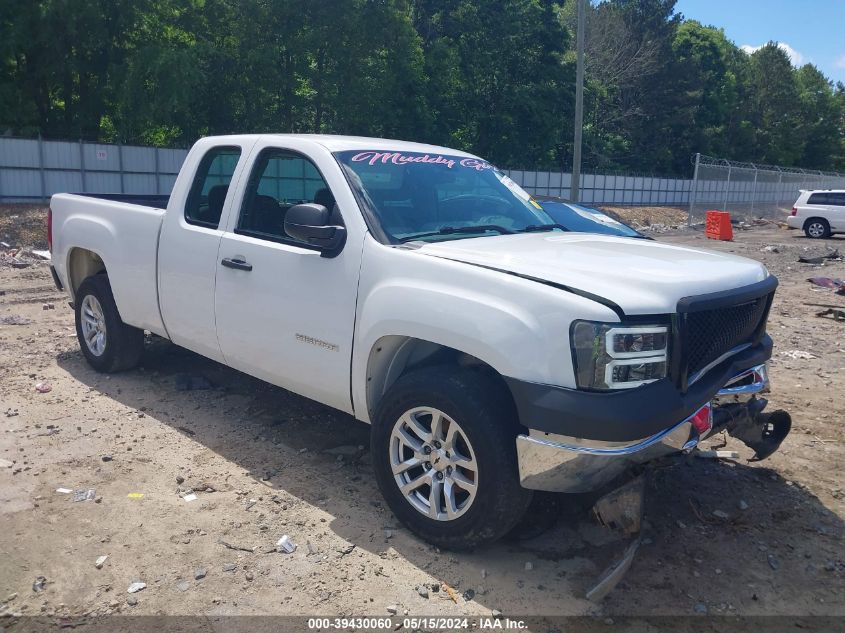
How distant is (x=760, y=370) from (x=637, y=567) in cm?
128

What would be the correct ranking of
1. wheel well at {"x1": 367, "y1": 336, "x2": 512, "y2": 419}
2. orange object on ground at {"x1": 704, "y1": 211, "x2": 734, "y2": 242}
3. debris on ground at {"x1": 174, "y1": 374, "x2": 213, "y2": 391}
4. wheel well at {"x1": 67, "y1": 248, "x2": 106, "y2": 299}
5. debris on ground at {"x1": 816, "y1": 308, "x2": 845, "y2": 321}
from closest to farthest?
wheel well at {"x1": 367, "y1": 336, "x2": 512, "y2": 419}
debris on ground at {"x1": 174, "y1": 374, "x2": 213, "y2": 391}
wheel well at {"x1": 67, "y1": 248, "x2": 106, "y2": 299}
debris on ground at {"x1": 816, "y1": 308, "x2": 845, "y2": 321}
orange object on ground at {"x1": 704, "y1": 211, "x2": 734, "y2": 242}

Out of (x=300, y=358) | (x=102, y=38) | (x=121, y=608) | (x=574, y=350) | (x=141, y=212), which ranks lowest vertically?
(x=121, y=608)

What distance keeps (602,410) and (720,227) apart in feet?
80.9

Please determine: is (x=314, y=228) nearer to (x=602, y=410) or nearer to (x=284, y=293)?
(x=284, y=293)

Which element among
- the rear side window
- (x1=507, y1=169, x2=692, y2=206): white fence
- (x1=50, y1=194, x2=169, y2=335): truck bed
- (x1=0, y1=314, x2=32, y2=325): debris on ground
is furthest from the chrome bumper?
(x1=507, y1=169, x2=692, y2=206): white fence

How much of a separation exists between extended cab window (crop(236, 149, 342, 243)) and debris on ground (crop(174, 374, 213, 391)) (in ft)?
6.03

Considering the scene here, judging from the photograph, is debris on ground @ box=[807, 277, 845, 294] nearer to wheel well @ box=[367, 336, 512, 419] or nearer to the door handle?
wheel well @ box=[367, 336, 512, 419]

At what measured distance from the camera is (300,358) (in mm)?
4207

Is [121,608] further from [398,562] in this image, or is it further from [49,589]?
[398,562]

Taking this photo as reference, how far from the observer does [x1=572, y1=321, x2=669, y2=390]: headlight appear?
302 centimetres

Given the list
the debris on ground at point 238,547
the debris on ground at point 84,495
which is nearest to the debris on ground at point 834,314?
the debris on ground at point 238,547

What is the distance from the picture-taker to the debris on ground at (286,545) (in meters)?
3.60

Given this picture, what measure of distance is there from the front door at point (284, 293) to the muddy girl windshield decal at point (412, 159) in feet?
0.95

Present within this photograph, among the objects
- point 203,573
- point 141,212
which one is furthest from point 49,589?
point 141,212
